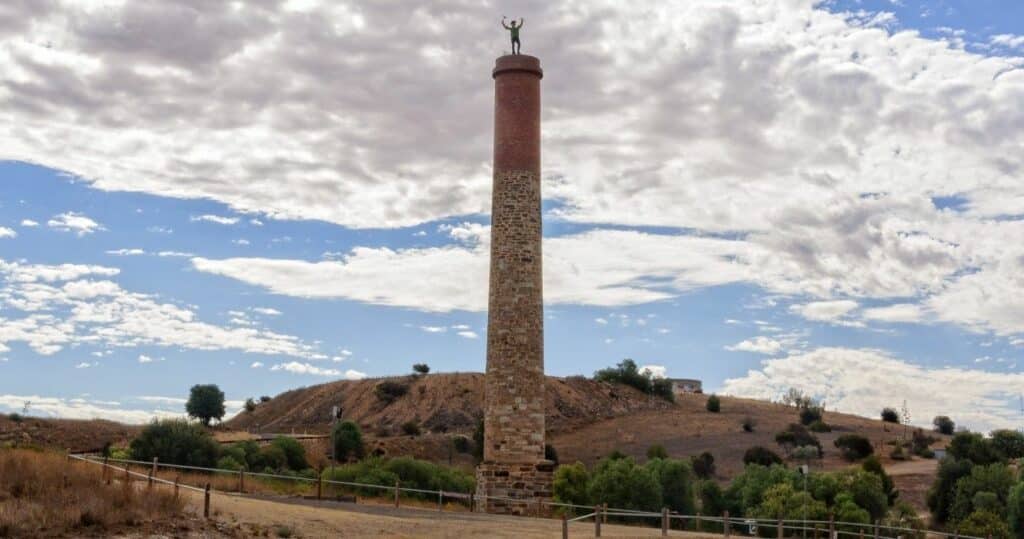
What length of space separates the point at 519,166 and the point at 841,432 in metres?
63.6

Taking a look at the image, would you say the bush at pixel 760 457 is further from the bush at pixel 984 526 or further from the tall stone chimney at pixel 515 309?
the tall stone chimney at pixel 515 309

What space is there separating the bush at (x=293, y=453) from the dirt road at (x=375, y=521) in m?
20.5

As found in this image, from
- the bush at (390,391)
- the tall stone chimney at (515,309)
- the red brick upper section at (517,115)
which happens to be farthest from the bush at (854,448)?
the red brick upper section at (517,115)

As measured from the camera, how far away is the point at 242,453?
43250 millimetres

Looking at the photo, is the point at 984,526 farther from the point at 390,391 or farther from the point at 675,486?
the point at 390,391

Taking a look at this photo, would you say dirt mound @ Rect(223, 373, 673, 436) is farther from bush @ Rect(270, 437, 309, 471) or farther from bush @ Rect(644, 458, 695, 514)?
bush @ Rect(644, 458, 695, 514)

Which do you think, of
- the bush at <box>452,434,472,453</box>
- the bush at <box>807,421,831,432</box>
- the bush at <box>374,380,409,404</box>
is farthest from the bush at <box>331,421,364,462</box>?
the bush at <box>807,421,831,432</box>

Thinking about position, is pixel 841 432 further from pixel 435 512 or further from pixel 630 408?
pixel 435 512

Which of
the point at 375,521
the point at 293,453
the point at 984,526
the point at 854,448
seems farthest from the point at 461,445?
the point at 375,521

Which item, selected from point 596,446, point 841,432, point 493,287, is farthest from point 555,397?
point 493,287

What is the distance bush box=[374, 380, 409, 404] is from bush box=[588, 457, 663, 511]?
48.6 m

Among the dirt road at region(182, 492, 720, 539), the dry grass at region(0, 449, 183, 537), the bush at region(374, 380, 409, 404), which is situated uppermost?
the bush at region(374, 380, 409, 404)

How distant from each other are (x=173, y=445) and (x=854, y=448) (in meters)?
51.2

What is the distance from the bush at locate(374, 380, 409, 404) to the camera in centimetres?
9306
